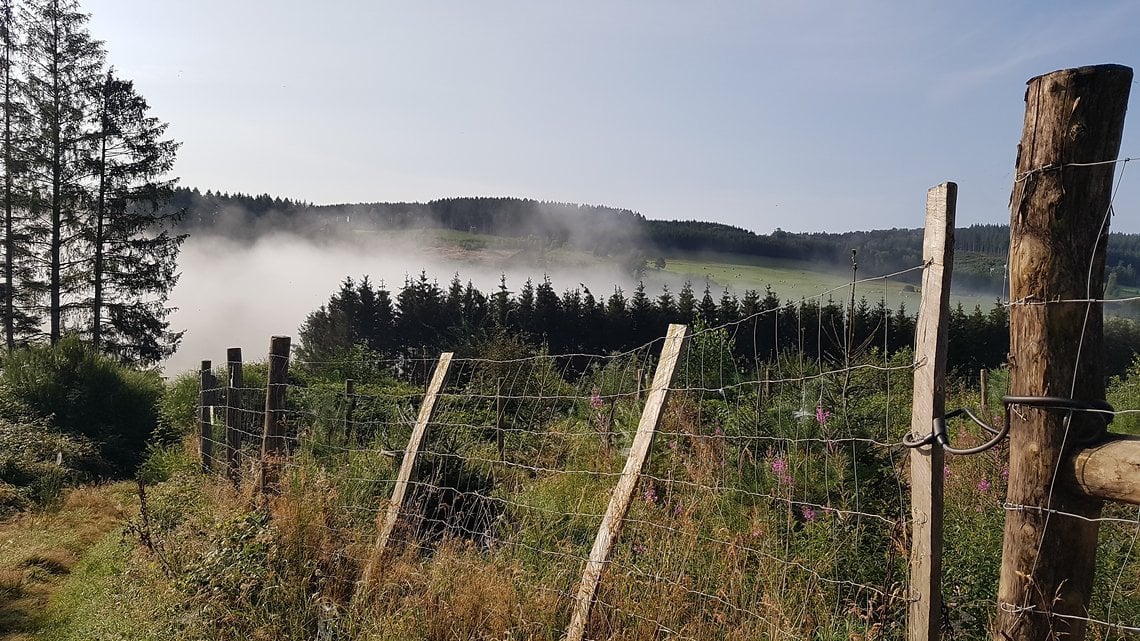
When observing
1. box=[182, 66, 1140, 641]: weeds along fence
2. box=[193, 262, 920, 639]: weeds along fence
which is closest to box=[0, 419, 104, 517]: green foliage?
box=[182, 66, 1140, 641]: weeds along fence

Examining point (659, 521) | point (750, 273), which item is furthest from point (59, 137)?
point (750, 273)

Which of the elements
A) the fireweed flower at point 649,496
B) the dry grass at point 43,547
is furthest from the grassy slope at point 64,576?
the fireweed flower at point 649,496

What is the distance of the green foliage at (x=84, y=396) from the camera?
15.7 metres

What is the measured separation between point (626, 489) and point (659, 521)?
1.64ft

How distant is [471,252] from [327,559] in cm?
14093

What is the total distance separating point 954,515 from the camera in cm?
408

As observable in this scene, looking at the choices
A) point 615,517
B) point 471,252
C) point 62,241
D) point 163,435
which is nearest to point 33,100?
point 62,241

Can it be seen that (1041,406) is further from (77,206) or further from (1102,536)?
(77,206)

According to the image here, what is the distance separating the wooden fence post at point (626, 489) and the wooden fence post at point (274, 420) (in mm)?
3490

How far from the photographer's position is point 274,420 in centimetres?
700

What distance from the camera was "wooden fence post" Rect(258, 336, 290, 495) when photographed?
6.48 meters

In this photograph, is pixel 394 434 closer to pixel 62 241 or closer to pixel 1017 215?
pixel 1017 215

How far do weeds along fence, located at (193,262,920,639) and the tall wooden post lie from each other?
0.47 m

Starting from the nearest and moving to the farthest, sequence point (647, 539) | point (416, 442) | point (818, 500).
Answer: point (647, 539) < point (818, 500) < point (416, 442)
